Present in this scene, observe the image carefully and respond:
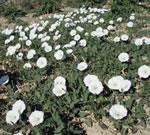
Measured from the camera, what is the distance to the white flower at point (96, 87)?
9.82 feet

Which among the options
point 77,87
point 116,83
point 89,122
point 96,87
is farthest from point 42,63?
point 89,122

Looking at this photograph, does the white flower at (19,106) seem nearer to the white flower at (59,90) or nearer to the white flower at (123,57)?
the white flower at (59,90)

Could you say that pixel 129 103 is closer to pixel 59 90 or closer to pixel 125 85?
pixel 125 85

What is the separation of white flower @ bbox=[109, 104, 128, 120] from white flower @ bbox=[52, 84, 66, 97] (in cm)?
81

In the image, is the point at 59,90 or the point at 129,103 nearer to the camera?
the point at 129,103

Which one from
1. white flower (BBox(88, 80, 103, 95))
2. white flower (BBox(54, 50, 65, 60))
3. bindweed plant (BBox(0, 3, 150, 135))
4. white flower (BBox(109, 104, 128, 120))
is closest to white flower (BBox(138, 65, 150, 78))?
bindweed plant (BBox(0, 3, 150, 135))

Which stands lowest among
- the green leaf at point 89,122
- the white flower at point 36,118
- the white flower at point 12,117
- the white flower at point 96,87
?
the green leaf at point 89,122

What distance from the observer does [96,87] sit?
10.1 ft

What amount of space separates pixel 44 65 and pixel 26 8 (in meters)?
6.71

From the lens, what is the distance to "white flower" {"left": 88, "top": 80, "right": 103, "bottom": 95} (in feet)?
9.82

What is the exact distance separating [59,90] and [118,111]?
3.12ft

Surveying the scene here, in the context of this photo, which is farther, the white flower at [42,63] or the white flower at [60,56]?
the white flower at [60,56]

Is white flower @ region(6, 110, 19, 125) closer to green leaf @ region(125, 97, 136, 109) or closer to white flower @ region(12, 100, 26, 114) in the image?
white flower @ region(12, 100, 26, 114)

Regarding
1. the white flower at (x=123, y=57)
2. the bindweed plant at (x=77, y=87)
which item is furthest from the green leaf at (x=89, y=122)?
the white flower at (x=123, y=57)
